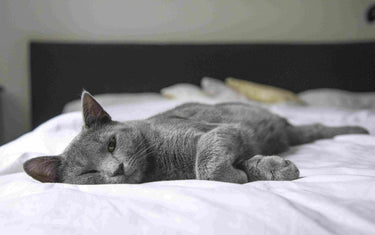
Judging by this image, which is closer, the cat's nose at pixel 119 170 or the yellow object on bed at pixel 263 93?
the cat's nose at pixel 119 170

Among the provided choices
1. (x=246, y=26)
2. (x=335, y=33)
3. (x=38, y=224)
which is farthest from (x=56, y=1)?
(x=335, y=33)

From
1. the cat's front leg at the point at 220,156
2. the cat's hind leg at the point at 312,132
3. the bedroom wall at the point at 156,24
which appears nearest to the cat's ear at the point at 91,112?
the cat's front leg at the point at 220,156

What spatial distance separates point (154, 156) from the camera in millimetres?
931

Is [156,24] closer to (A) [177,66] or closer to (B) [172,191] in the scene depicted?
(A) [177,66]

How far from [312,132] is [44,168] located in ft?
3.82

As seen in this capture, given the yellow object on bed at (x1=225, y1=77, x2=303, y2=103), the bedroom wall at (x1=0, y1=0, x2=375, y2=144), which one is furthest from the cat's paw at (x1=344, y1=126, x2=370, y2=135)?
the bedroom wall at (x1=0, y1=0, x2=375, y2=144)

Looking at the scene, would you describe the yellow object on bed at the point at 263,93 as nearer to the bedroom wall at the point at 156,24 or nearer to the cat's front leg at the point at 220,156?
the bedroom wall at the point at 156,24

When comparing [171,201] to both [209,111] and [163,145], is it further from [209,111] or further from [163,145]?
[209,111]

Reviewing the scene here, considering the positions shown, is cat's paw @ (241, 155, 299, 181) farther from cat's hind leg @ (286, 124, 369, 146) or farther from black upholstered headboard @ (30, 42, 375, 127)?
black upholstered headboard @ (30, 42, 375, 127)

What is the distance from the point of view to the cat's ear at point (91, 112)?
2.83 feet

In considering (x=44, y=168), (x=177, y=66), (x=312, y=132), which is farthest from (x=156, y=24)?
(x=44, y=168)

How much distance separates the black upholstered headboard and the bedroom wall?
19cm

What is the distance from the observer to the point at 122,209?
638 millimetres

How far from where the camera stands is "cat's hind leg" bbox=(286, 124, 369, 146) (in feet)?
4.73
